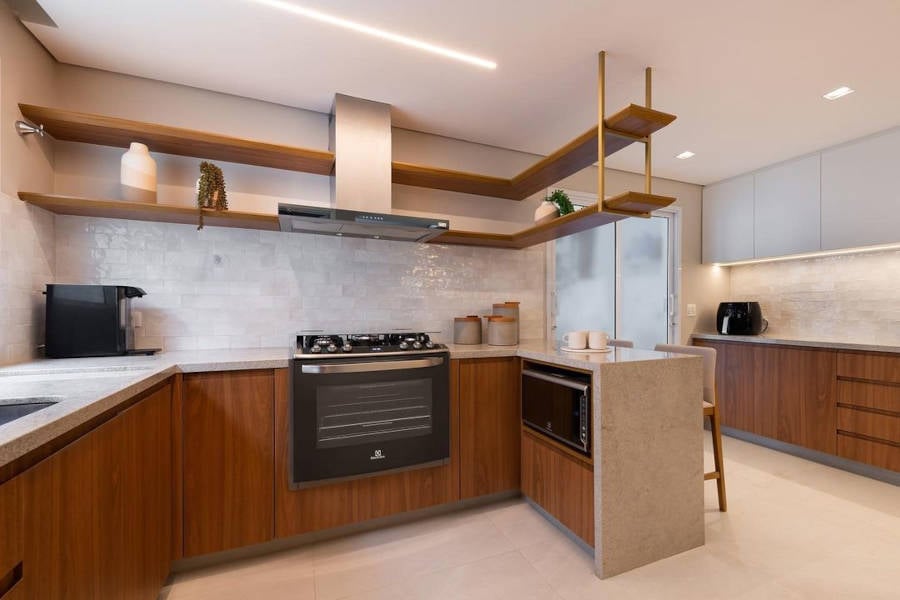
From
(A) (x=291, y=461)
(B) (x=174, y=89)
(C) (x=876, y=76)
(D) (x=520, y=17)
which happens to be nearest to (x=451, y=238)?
(D) (x=520, y=17)

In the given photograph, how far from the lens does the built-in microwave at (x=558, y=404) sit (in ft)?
5.79

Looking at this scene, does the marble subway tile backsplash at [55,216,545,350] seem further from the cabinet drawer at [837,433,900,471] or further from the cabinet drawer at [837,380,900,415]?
the cabinet drawer at [837,433,900,471]

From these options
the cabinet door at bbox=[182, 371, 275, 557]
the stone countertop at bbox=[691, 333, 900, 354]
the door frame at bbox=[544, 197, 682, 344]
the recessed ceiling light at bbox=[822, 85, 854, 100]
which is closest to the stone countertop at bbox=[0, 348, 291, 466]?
the cabinet door at bbox=[182, 371, 275, 557]

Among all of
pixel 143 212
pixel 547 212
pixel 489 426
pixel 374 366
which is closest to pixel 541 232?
pixel 547 212

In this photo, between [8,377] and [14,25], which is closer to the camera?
[8,377]

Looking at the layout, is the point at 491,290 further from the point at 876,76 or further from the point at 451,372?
the point at 876,76

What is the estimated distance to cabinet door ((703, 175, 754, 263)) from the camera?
3.65 meters

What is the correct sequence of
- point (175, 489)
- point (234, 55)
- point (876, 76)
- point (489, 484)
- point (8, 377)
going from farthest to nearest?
point (489, 484), point (876, 76), point (234, 55), point (175, 489), point (8, 377)

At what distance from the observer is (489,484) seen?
2.28m

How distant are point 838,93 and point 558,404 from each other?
8.45 ft

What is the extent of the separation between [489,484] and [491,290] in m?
1.41

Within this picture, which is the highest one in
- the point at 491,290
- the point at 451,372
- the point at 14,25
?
the point at 14,25

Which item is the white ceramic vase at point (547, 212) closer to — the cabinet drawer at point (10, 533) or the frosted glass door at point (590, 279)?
the frosted glass door at point (590, 279)

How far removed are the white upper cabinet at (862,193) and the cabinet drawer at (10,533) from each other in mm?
4510
